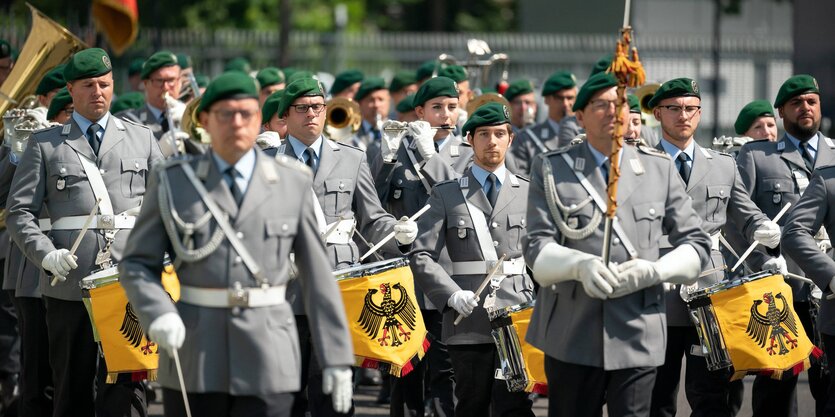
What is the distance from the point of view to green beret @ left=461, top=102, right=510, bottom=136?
8391 mm

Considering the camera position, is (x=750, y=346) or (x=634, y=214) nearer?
(x=634, y=214)

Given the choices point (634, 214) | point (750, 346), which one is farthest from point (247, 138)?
point (750, 346)

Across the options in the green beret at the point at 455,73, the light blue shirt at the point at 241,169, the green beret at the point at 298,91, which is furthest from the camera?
the green beret at the point at 455,73

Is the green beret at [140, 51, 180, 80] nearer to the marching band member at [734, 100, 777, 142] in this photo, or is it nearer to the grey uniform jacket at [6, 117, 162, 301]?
the grey uniform jacket at [6, 117, 162, 301]

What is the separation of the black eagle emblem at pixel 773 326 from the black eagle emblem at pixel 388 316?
181cm

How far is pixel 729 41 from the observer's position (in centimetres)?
2447

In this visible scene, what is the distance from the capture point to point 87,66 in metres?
8.24

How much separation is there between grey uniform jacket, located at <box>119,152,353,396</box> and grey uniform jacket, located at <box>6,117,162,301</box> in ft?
7.47

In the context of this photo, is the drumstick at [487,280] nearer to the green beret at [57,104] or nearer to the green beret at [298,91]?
the green beret at [298,91]

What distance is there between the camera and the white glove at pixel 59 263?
25.7 ft

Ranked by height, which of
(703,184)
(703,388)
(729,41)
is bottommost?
(703,388)

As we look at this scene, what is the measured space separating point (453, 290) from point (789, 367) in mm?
1832

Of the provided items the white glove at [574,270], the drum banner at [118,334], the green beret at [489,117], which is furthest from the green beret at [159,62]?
the white glove at [574,270]

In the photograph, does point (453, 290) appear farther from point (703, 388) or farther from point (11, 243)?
point (11, 243)
